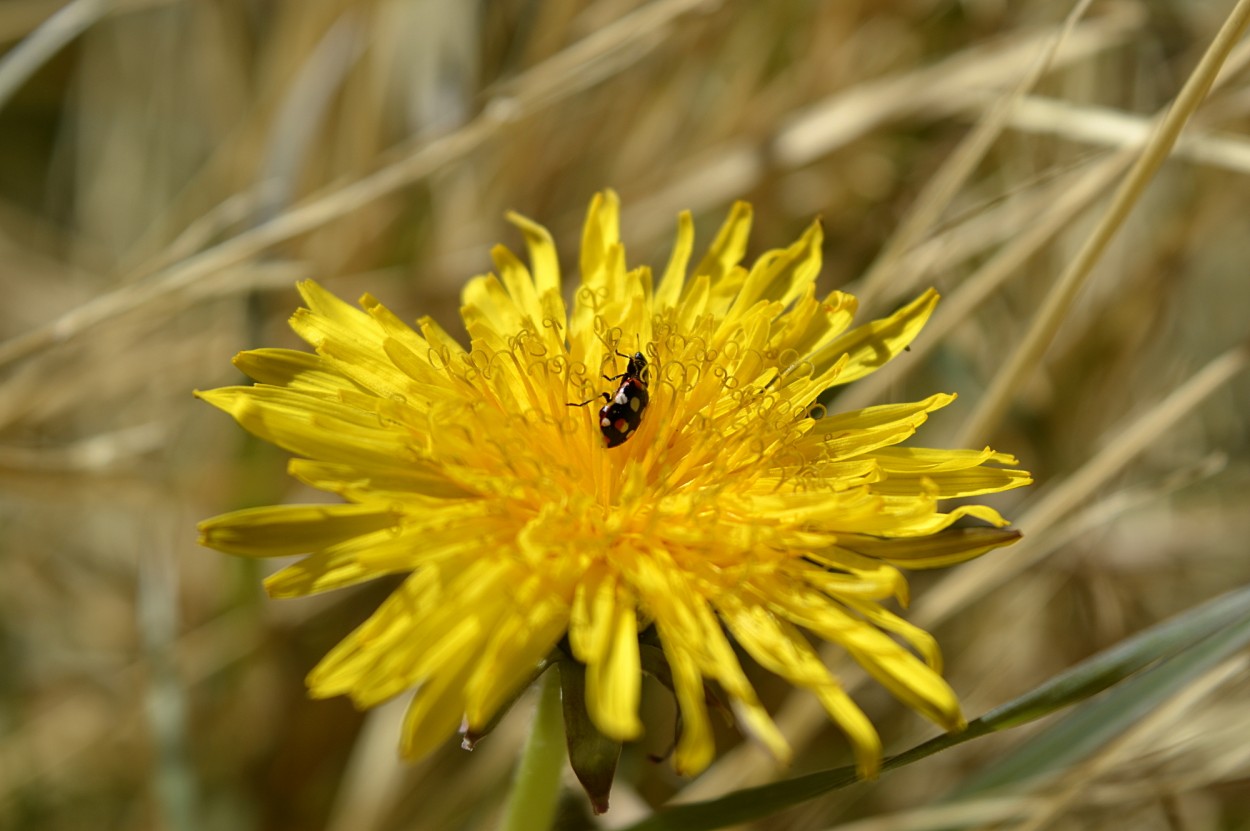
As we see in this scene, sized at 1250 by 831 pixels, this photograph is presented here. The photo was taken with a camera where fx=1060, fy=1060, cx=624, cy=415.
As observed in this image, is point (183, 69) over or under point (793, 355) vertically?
over

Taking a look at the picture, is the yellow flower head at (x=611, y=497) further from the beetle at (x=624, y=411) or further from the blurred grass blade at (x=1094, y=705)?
the blurred grass blade at (x=1094, y=705)

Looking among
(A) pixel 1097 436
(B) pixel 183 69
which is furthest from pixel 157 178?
(A) pixel 1097 436

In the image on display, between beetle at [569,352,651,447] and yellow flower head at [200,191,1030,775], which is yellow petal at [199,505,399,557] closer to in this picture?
yellow flower head at [200,191,1030,775]

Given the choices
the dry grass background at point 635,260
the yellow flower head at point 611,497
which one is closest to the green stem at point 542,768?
the yellow flower head at point 611,497

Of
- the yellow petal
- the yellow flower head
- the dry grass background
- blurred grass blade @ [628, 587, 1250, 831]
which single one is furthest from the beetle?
the dry grass background

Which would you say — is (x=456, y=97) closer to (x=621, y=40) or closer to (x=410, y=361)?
(x=621, y=40)

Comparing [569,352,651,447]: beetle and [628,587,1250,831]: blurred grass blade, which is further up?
[569,352,651,447]: beetle
